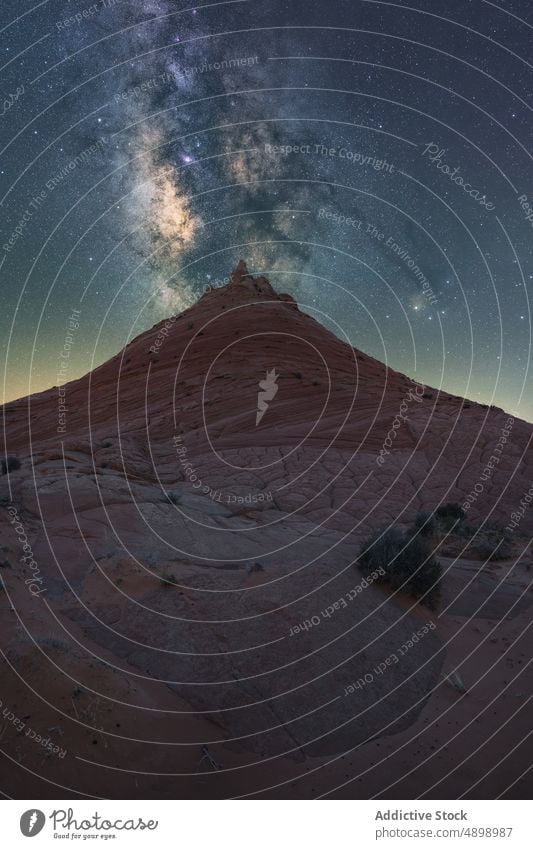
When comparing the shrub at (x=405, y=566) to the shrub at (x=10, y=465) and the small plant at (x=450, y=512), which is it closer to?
the small plant at (x=450, y=512)

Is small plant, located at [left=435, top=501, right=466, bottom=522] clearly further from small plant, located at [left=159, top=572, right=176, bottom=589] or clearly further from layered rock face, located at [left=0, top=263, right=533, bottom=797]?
small plant, located at [left=159, top=572, right=176, bottom=589]

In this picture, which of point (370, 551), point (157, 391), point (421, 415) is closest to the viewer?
point (370, 551)

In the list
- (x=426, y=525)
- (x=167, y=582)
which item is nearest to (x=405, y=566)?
(x=426, y=525)

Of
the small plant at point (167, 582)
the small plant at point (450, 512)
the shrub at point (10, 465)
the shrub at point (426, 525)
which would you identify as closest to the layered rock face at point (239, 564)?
the small plant at point (167, 582)

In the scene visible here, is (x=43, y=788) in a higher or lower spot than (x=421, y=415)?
lower

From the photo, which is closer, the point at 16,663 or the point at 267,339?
the point at 16,663

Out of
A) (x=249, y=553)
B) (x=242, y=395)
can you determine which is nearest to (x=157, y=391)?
(x=242, y=395)

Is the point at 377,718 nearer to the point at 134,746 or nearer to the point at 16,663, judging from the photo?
the point at 134,746
